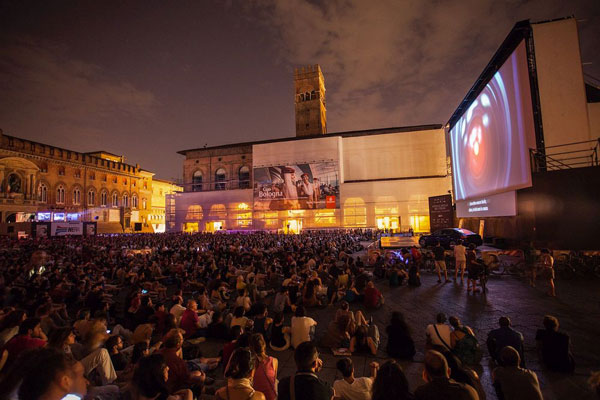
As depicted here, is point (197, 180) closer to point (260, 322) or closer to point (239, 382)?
point (260, 322)

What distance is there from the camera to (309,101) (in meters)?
52.2

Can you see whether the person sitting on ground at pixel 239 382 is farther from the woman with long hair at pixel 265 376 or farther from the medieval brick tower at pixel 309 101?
the medieval brick tower at pixel 309 101

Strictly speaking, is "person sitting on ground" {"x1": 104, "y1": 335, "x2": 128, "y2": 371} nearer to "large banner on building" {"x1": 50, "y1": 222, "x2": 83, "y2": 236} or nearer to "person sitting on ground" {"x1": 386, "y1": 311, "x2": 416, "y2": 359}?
"person sitting on ground" {"x1": 386, "y1": 311, "x2": 416, "y2": 359}

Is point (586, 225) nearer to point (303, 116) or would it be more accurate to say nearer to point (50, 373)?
point (50, 373)

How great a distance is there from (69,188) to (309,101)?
140 feet

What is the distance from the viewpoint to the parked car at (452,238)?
53.7 feet

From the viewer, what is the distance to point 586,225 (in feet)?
30.8

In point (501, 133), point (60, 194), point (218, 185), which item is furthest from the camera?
point (218, 185)

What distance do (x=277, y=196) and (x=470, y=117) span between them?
26107 millimetres

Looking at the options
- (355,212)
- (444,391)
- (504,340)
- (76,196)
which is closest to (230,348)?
(444,391)

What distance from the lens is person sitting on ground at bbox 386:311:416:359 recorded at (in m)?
4.54

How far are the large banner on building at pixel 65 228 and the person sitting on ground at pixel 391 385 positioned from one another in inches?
1519

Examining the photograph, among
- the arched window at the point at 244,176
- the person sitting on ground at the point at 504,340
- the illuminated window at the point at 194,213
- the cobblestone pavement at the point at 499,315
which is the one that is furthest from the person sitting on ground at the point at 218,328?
the arched window at the point at 244,176

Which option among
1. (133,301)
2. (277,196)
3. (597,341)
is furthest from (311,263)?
(277,196)
